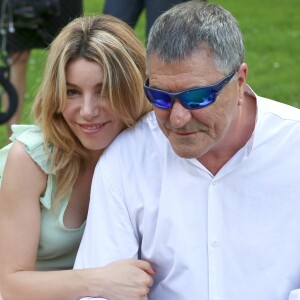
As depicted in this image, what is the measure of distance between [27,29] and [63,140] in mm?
3154

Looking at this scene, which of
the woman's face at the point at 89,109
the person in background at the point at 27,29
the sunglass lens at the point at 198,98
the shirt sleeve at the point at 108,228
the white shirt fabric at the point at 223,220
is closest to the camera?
the sunglass lens at the point at 198,98

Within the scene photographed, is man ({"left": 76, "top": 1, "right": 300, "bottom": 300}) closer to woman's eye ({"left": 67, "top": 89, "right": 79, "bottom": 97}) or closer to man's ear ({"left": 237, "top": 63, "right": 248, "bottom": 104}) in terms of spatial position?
man's ear ({"left": 237, "top": 63, "right": 248, "bottom": 104})

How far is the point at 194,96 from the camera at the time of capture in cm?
295

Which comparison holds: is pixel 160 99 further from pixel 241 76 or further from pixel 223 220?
pixel 223 220

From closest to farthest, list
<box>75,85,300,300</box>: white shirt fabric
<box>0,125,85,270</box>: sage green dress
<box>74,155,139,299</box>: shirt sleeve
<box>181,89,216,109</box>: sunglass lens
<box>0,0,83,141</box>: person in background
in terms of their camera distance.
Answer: <box>181,89,216,109</box>: sunglass lens → <box>75,85,300,300</box>: white shirt fabric → <box>74,155,139,299</box>: shirt sleeve → <box>0,125,85,270</box>: sage green dress → <box>0,0,83,141</box>: person in background

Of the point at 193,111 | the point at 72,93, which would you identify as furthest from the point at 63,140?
the point at 193,111

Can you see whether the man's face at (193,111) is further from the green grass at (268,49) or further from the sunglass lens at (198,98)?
the green grass at (268,49)

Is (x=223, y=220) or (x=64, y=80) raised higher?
(x=64, y=80)

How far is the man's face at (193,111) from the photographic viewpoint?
2.95 meters

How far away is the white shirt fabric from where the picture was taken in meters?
3.18

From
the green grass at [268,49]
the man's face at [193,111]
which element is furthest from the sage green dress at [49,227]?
the green grass at [268,49]

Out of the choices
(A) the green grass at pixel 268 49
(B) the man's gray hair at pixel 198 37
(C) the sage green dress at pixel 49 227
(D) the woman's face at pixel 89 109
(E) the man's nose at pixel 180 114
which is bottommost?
(A) the green grass at pixel 268 49

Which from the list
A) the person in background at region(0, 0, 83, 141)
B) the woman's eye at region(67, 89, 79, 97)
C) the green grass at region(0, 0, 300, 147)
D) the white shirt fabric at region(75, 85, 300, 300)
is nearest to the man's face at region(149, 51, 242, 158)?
the white shirt fabric at region(75, 85, 300, 300)

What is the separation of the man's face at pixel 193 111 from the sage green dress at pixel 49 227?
2.04ft
